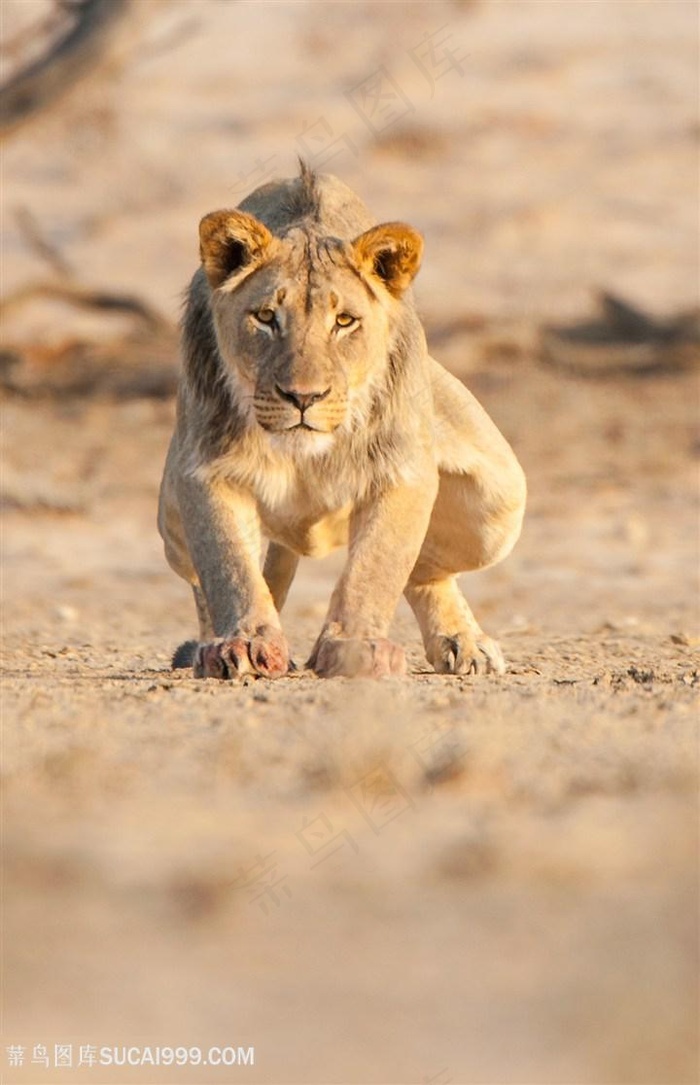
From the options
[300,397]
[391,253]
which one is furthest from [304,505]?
[391,253]

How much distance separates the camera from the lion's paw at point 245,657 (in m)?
5.36

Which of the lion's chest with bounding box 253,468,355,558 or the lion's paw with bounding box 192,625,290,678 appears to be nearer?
the lion's paw with bounding box 192,625,290,678

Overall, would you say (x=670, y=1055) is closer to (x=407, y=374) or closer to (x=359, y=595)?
(x=359, y=595)

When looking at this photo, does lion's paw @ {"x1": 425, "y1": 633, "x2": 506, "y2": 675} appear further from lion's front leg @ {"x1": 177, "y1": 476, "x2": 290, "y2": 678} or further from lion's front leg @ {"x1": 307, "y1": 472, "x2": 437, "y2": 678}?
lion's front leg @ {"x1": 177, "y1": 476, "x2": 290, "y2": 678}

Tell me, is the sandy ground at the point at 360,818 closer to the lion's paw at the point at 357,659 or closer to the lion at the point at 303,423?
the lion's paw at the point at 357,659

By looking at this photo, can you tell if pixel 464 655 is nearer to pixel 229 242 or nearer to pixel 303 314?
pixel 303 314

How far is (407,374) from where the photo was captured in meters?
5.98

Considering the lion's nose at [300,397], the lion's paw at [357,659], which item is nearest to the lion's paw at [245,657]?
the lion's paw at [357,659]

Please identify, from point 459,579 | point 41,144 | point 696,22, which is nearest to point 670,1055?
point 459,579

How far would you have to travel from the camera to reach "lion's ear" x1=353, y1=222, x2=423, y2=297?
5824 millimetres

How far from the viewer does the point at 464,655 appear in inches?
256

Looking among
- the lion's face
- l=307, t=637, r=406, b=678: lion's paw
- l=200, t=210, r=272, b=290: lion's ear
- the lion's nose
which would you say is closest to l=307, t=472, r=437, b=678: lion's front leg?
l=307, t=637, r=406, b=678: lion's paw

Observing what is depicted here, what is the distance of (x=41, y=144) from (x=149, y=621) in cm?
1173

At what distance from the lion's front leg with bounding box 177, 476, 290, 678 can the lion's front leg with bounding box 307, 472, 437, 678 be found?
6.6 inches
